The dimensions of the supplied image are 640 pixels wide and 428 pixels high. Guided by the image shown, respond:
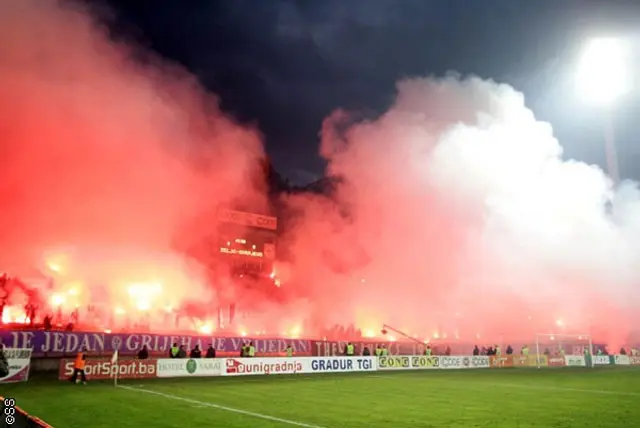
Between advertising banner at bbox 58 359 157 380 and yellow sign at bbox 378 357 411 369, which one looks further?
yellow sign at bbox 378 357 411 369

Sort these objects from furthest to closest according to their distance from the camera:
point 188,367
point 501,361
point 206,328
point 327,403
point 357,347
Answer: point 206,328 → point 357,347 → point 501,361 → point 188,367 → point 327,403

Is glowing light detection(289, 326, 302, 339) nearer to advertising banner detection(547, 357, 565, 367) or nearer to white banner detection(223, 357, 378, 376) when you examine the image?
advertising banner detection(547, 357, 565, 367)

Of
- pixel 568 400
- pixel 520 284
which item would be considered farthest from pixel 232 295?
pixel 568 400

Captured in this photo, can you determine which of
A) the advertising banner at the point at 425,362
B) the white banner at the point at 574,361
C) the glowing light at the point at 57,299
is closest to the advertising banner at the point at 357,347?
the advertising banner at the point at 425,362

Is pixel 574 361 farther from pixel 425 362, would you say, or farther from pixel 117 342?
pixel 117 342

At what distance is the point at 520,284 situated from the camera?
129 ft

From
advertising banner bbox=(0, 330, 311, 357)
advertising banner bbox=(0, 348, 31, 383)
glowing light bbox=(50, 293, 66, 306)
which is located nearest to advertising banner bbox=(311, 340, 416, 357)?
advertising banner bbox=(0, 330, 311, 357)

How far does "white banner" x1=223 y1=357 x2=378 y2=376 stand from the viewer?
20.9 metres

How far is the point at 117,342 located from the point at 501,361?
20.6m

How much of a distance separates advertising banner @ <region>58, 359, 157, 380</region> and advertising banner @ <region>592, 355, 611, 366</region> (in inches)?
1045

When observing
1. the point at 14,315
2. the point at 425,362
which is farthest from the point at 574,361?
the point at 14,315

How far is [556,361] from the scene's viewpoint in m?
32.2

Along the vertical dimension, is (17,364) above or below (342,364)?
above

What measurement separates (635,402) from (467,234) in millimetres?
22997
